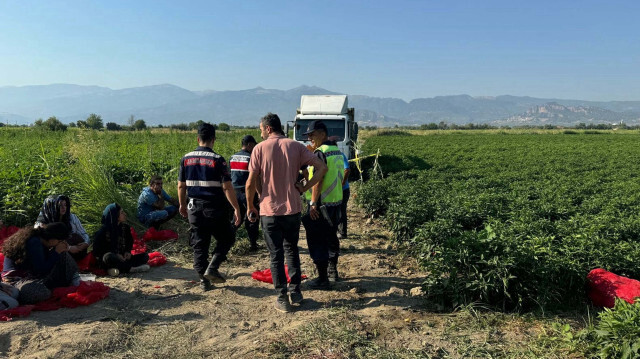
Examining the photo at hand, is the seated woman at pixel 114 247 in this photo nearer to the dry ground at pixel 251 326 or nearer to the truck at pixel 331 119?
the dry ground at pixel 251 326

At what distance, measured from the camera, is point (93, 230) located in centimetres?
647

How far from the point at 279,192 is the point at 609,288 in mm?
3378

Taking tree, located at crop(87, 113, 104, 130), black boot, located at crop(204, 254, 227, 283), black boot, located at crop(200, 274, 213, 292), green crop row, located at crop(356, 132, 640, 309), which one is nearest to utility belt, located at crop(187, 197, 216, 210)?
black boot, located at crop(204, 254, 227, 283)

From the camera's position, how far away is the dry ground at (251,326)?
323cm

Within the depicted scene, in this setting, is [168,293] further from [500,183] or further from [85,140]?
[500,183]

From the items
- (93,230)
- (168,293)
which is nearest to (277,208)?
(168,293)

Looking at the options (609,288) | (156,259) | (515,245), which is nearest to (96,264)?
(156,259)

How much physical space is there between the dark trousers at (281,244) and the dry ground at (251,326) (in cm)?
33

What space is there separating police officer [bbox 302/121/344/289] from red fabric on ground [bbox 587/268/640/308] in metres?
2.79

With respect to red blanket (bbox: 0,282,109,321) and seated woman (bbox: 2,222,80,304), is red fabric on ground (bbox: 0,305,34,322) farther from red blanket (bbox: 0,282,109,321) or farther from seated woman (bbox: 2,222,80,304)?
seated woman (bbox: 2,222,80,304)

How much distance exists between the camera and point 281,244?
4.08m

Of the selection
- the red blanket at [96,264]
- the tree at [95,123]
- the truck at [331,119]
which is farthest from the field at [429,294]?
the truck at [331,119]

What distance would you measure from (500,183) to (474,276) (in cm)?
719

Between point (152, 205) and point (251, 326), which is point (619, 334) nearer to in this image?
point (251, 326)
